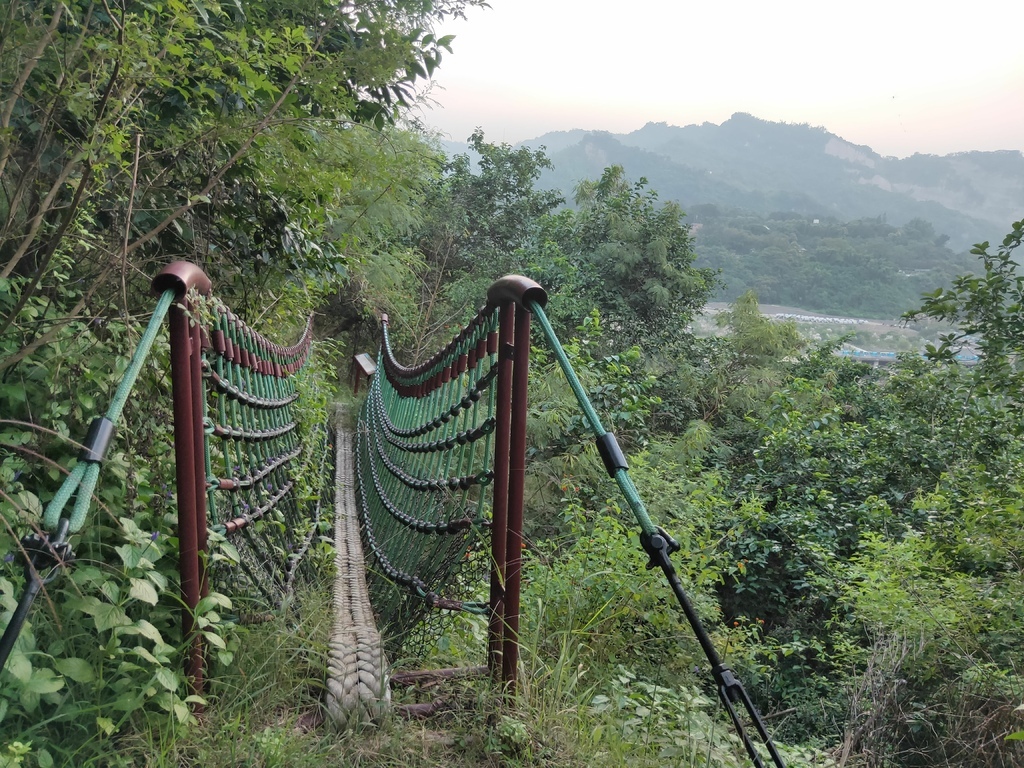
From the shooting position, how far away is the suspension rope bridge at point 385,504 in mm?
1126

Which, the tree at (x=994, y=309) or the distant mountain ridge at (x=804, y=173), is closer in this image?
the tree at (x=994, y=309)

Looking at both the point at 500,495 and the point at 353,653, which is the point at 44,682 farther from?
the point at 500,495

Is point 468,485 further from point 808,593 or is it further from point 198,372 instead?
point 808,593

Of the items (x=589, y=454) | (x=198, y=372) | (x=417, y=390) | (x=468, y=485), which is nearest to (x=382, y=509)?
(x=417, y=390)

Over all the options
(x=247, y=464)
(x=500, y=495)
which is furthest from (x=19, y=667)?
(x=247, y=464)

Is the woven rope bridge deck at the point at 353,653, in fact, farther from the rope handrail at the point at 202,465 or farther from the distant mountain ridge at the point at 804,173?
the distant mountain ridge at the point at 804,173

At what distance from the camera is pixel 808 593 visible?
17.6 ft

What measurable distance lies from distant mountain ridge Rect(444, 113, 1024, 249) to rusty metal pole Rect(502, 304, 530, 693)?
22.4 meters

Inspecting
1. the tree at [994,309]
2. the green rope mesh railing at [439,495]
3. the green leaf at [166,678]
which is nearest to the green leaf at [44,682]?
the green leaf at [166,678]

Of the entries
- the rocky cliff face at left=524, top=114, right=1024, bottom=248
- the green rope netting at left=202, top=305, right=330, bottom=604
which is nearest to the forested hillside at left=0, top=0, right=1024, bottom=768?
the green rope netting at left=202, top=305, right=330, bottom=604

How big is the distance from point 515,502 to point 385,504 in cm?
122

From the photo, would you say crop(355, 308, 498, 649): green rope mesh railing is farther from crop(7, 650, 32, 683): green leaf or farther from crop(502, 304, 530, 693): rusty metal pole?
crop(7, 650, 32, 683): green leaf

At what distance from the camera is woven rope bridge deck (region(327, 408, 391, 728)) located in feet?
4.46

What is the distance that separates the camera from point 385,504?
257 cm
